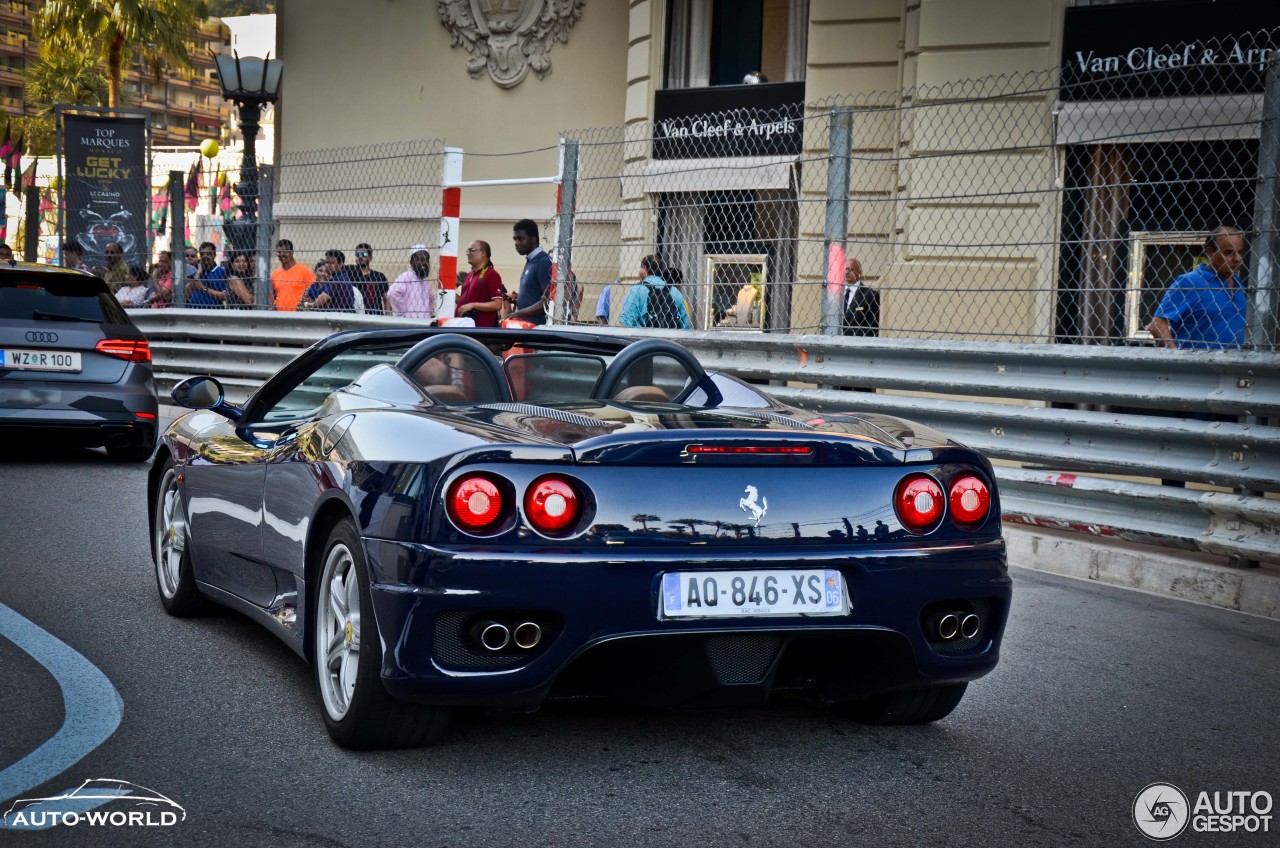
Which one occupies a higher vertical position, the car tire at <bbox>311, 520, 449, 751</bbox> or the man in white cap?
the man in white cap

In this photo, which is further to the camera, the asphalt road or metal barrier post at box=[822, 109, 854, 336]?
metal barrier post at box=[822, 109, 854, 336]

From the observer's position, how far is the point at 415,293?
1312 cm

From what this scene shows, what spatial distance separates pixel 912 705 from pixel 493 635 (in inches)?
53.4

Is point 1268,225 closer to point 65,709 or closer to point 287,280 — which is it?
point 65,709

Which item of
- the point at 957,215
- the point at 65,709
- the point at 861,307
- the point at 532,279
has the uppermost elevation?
the point at 957,215

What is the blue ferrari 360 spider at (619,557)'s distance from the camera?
3.55 m

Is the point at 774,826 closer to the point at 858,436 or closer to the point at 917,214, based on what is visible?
the point at 858,436

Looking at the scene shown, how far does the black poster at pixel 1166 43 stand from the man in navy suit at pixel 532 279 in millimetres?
4875

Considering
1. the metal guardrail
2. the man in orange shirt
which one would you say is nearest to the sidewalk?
the metal guardrail

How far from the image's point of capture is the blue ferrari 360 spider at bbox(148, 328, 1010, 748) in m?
3.55

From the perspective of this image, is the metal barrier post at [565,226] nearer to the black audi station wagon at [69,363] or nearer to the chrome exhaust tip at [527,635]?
the black audi station wagon at [69,363]

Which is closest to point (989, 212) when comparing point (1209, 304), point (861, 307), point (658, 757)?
point (861, 307)

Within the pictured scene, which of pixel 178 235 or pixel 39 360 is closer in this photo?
pixel 39 360

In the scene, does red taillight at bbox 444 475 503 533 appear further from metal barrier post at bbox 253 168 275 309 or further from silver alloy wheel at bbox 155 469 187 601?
metal barrier post at bbox 253 168 275 309
